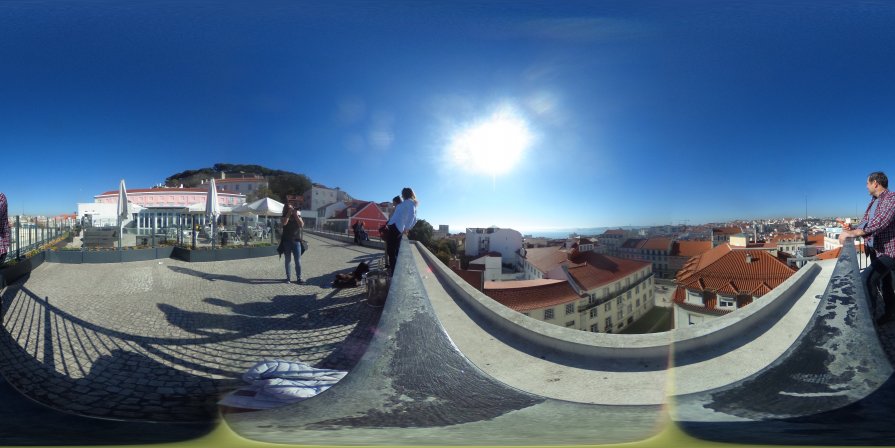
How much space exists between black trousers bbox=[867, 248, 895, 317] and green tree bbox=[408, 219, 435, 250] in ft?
5.94

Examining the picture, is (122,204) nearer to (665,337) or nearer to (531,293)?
(531,293)

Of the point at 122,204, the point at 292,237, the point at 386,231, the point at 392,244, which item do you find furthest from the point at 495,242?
the point at 122,204

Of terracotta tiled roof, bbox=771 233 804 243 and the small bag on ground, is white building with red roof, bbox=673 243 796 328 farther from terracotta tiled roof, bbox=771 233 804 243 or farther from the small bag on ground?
the small bag on ground

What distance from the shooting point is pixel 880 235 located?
119 centimetres

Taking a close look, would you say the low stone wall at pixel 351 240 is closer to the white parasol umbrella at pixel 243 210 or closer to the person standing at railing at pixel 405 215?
the person standing at railing at pixel 405 215

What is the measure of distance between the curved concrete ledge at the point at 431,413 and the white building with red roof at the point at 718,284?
0.37 metres

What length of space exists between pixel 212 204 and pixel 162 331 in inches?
20.4

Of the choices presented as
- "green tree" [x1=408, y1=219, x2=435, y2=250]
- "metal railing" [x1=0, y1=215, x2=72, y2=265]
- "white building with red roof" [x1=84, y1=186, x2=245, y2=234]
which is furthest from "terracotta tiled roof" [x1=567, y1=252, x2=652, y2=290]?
"metal railing" [x1=0, y1=215, x2=72, y2=265]

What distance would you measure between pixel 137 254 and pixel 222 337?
599mm

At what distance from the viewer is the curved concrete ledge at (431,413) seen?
924mm

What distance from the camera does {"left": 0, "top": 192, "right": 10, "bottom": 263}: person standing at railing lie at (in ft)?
3.94

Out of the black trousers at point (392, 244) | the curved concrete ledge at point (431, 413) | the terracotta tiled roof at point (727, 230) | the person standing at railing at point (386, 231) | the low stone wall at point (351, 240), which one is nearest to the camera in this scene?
the curved concrete ledge at point (431, 413)

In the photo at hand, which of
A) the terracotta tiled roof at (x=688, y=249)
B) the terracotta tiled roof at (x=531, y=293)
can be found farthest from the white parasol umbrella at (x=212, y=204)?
the terracotta tiled roof at (x=688, y=249)

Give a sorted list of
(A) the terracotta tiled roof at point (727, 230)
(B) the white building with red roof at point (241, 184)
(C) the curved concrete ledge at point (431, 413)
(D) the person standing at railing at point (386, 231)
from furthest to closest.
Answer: (D) the person standing at railing at point (386, 231), (B) the white building with red roof at point (241, 184), (A) the terracotta tiled roof at point (727, 230), (C) the curved concrete ledge at point (431, 413)
